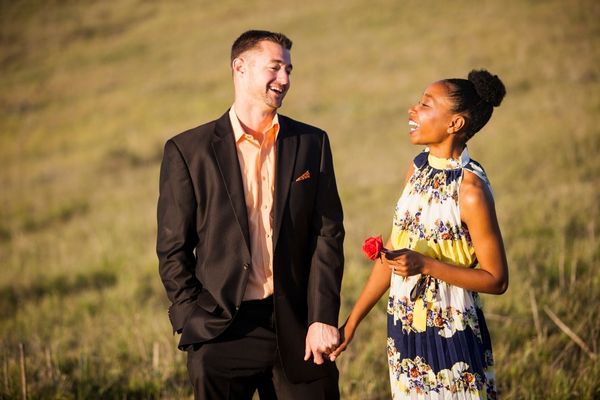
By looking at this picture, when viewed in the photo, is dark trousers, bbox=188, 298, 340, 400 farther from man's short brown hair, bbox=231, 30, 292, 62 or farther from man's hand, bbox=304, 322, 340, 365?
man's short brown hair, bbox=231, 30, 292, 62

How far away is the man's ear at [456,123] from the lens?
3.20 m

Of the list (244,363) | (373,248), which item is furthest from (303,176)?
(244,363)

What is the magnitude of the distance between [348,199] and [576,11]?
18.3 m

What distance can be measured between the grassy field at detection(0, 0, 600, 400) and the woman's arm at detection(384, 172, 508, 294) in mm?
1725

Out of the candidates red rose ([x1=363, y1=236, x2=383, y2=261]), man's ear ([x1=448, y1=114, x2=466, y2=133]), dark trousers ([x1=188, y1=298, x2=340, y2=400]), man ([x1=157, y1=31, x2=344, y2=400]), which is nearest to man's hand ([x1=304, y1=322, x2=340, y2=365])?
man ([x1=157, y1=31, x2=344, y2=400])

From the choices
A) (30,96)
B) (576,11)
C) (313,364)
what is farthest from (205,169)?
(30,96)

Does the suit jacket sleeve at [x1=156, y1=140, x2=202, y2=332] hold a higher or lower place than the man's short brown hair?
lower

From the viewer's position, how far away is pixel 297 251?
3.46 metres

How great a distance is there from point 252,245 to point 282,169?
41cm

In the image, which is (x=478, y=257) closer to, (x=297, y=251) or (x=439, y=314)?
(x=439, y=314)

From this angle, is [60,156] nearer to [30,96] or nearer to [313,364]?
[30,96]

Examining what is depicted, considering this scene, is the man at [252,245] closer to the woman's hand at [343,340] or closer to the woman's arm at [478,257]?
the woman's hand at [343,340]

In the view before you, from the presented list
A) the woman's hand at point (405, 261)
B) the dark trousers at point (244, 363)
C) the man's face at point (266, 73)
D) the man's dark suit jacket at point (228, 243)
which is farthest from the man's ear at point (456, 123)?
the dark trousers at point (244, 363)

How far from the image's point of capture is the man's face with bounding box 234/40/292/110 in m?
3.41
